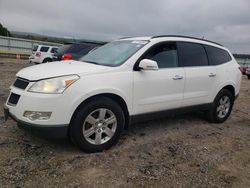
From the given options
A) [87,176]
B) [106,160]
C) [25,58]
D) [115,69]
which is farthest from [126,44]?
[25,58]

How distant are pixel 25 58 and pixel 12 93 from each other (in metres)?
23.7

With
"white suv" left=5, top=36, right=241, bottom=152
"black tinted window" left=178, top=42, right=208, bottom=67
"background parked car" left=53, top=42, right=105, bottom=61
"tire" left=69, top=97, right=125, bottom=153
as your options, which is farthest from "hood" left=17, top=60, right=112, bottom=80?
"background parked car" left=53, top=42, right=105, bottom=61

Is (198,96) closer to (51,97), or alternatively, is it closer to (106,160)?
(106,160)

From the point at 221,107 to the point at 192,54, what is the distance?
1.49 metres

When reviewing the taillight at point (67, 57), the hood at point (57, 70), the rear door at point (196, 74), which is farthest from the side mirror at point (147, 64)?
the taillight at point (67, 57)

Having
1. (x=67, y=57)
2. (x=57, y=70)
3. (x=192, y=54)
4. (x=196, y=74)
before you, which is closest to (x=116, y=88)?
(x=57, y=70)

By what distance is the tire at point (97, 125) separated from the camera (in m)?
3.96

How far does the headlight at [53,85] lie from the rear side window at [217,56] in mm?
3227

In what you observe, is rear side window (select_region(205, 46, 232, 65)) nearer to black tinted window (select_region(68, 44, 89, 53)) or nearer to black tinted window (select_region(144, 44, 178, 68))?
black tinted window (select_region(144, 44, 178, 68))

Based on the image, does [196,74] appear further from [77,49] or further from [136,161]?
[77,49]

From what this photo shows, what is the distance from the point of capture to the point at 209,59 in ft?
19.4

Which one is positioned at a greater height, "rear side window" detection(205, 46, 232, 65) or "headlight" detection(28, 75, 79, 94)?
"rear side window" detection(205, 46, 232, 65)

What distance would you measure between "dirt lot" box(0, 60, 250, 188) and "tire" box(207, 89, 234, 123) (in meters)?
0.68

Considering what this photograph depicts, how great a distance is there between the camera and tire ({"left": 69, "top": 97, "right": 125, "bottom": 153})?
3.96m
